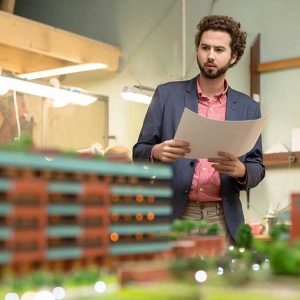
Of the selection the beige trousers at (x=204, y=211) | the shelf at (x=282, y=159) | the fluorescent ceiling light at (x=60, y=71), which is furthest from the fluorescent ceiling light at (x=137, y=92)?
the beige trousers at (x=204, y=211)

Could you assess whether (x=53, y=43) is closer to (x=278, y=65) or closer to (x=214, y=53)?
(x=278, y=65)

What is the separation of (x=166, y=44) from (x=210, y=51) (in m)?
4.02

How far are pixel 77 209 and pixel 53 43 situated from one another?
16.4ft

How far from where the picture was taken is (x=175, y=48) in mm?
6234

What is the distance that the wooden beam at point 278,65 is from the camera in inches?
213

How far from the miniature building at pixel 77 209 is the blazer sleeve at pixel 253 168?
1.01 m

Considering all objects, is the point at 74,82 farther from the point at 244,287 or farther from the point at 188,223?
the point at 244,287

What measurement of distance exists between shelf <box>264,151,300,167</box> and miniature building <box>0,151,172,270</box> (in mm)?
Answer: 4229

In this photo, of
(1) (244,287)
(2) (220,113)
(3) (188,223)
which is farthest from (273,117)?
(1) (244,287)

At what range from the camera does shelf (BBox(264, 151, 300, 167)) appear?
5.23m

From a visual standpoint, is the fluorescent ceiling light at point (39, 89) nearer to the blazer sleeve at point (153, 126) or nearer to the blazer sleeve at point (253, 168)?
the blazer sleeve at point (153, 126)

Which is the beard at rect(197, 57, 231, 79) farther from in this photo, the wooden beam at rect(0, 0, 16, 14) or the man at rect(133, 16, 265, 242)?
the wooden beam at rect(0, 0, 16, 14)

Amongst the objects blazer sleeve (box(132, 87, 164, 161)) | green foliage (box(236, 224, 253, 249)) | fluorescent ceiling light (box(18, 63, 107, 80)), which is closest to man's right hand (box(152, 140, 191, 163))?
blazer sleeve (box(132, 87, 164, 161))

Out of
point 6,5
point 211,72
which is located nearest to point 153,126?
point 211,72
